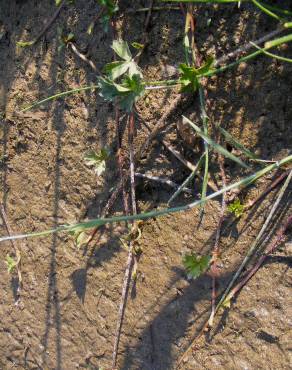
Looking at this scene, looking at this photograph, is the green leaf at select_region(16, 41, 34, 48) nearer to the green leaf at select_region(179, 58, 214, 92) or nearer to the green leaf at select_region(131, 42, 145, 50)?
the green leaf at select_region(131, 42, 145, 50)

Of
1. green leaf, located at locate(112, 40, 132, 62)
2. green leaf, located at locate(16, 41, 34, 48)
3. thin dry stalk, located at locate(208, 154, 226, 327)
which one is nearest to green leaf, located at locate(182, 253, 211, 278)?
thin dry stalk, located at locate(208, 154, 226, 327)

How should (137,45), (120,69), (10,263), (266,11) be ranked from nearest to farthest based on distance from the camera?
1. (266,11)
2. (120,69)
3. (137,45)
4. (10,263)

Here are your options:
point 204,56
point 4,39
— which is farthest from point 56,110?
point 204,56

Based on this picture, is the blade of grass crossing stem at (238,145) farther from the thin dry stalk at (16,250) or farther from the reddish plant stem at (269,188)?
the thin dry stalk at (16,250)

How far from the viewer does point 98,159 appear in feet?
6.03

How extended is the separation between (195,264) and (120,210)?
1.14 ft

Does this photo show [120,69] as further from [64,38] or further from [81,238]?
[81,238]

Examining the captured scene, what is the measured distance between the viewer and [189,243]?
5.70ft

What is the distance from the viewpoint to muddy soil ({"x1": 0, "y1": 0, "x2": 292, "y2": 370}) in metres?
1.61

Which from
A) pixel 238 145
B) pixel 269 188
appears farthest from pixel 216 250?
pixel 238 145

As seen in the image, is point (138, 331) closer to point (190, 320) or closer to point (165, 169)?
point (190, 320)

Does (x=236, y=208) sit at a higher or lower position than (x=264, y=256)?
higher

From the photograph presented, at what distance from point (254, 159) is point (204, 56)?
15.1 inches

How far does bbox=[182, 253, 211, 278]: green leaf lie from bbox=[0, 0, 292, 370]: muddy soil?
3 cm
